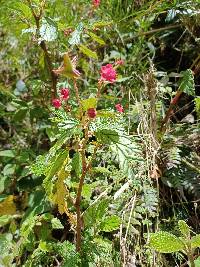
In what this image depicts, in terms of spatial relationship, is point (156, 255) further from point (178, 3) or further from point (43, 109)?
point (178, 3)

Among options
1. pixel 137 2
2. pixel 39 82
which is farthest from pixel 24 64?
pixel 137 2

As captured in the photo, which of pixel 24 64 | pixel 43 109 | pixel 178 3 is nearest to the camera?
pixel 178 3

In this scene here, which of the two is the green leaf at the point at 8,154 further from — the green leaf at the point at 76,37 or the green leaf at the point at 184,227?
the green leaf at the point at 184,227

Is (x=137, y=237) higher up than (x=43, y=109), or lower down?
lower down

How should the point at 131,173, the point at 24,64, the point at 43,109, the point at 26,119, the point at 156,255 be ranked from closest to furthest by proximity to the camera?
1. the point at 131,173
2. the point at 156,255
3. the point at 43,109
4. the point at 26,119
5. the point at 24,64

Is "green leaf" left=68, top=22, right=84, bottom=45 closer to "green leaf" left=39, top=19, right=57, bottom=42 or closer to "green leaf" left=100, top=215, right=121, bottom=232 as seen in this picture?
"green leaf" left=39, top=19, right=57, bottom=42

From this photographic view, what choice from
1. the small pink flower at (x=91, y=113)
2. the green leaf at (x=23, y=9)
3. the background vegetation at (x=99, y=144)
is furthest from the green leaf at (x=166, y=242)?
the green leaf at (x=23, y=9)

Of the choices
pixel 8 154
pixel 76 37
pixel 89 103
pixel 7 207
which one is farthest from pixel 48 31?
pixel 7 207

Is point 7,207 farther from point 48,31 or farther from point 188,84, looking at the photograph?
point 188,84
